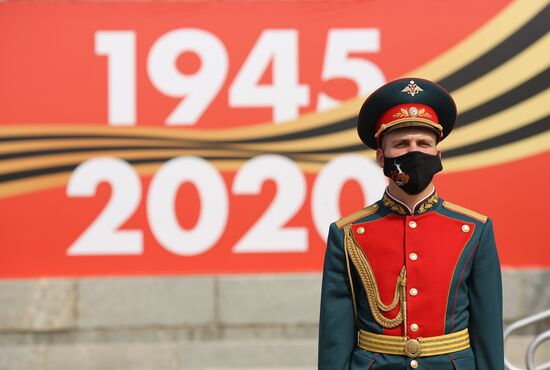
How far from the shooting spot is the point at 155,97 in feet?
18.6

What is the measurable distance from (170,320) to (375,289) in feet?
10.7

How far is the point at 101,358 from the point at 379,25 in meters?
3.00

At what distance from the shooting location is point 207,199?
18.6 ft

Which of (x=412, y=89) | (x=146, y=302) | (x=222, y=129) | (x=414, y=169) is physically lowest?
(x=146, y=302)

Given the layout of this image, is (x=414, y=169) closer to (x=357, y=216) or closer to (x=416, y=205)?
(x=416, y=205)

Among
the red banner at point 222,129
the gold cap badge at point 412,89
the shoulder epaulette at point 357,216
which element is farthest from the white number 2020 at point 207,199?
the gold cap badge at point 412,89

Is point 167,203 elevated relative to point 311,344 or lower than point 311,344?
elevated

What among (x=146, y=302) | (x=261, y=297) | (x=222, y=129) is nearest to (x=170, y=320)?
(x=146, y=302)

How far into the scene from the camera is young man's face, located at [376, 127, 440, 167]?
8.39 ft

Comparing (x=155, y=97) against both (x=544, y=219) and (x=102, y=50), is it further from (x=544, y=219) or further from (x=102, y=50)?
(x=544, y=219)

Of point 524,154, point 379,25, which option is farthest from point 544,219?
point 379,25

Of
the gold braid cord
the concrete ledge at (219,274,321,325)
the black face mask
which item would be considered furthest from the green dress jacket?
the concrete ledge at (219,274,321,325)

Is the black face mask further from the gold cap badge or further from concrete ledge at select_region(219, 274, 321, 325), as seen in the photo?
concrete ledge at select_region(219, 274, 321, 325)

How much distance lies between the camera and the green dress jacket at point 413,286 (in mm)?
2553
